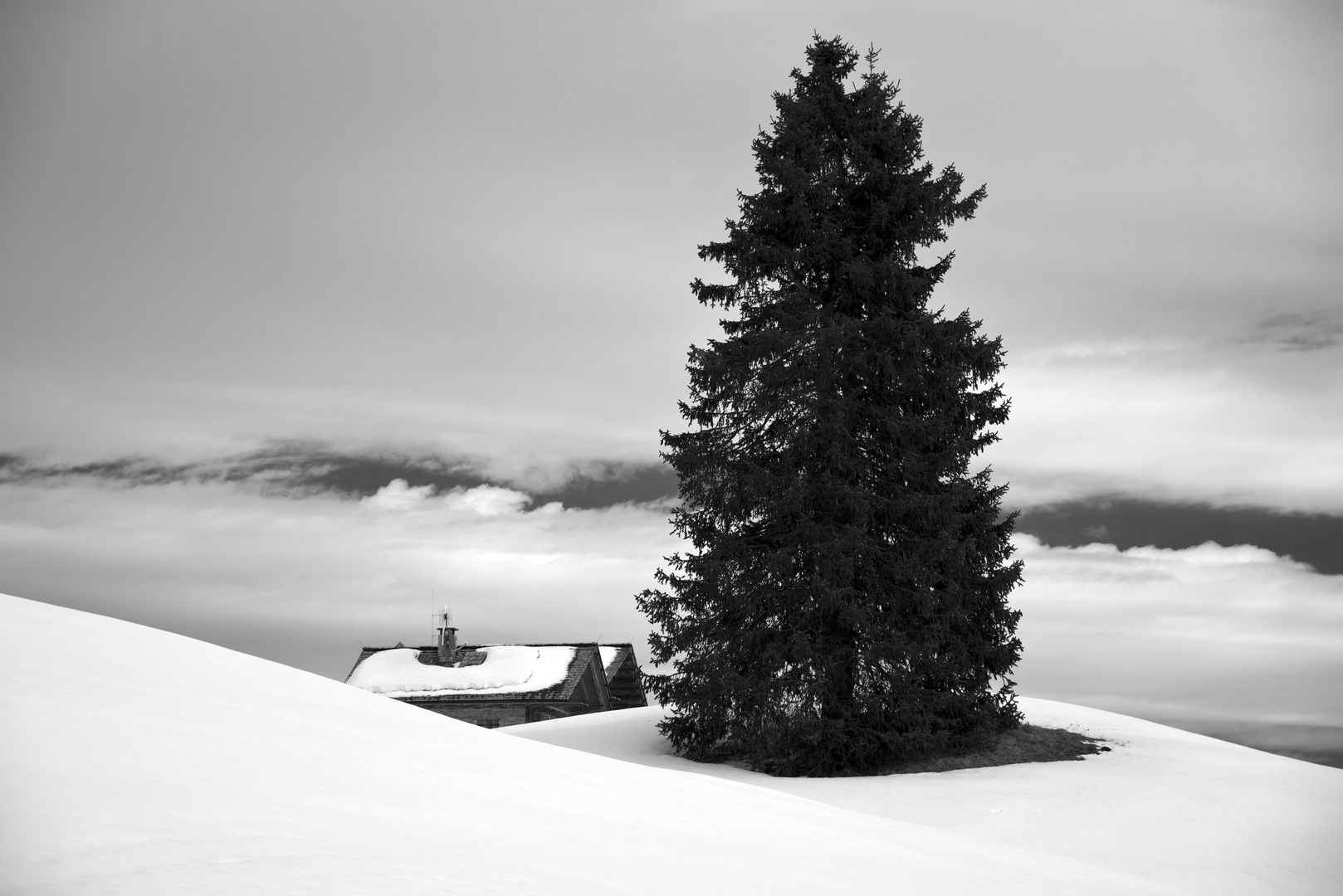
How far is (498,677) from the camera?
28.3 m

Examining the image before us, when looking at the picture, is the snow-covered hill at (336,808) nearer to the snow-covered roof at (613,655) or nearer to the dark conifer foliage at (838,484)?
the dark conifer foliage at (838,484)

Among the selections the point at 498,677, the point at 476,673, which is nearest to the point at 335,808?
the point at 498,677

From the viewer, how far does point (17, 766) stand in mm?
4066

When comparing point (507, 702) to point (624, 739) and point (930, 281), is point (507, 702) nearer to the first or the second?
point (624, 739)

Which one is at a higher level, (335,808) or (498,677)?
(335,808)

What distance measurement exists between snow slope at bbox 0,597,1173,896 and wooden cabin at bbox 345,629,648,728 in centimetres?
1960

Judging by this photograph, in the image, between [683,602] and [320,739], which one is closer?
[320,739]

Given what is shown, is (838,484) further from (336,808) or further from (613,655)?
(613,655)

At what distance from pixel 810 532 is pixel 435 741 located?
33.7ft

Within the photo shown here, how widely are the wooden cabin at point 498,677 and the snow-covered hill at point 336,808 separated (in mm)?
19573

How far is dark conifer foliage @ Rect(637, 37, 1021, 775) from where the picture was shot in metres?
16.1

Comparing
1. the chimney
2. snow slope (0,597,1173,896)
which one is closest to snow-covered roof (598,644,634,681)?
the chimney

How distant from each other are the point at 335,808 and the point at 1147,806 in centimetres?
1240

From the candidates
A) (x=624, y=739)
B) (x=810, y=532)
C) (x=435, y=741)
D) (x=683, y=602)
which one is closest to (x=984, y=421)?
(x=810, y=532)
